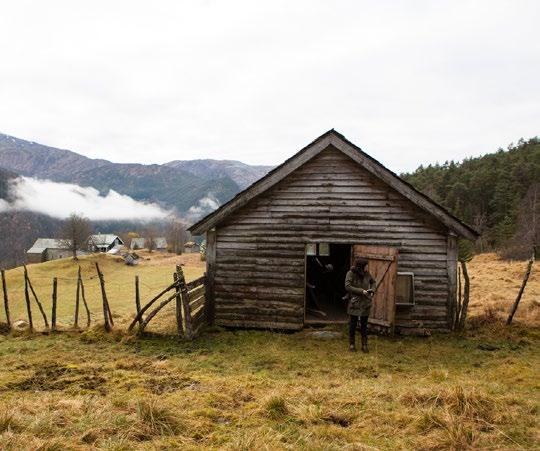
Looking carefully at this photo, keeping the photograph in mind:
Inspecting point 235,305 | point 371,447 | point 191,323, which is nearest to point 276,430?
point 371,447

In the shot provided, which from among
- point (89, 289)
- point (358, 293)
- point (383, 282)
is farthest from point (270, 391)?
point (89, 289)

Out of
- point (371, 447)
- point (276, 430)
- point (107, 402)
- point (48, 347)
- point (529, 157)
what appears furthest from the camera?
point (529, 157)

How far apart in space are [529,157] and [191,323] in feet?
Answer: 274

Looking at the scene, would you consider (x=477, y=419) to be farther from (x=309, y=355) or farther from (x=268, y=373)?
(x=309, y=355)

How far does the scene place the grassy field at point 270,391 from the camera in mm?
4754

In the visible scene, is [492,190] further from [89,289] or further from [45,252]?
[45,252]

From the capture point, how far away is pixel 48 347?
34.5 ft

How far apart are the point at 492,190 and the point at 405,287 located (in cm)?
7510

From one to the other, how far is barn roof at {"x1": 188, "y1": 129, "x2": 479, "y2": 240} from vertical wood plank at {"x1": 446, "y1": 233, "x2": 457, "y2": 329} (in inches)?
15.1

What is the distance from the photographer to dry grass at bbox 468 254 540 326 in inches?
516

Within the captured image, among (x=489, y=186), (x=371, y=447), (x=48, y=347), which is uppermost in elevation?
(x=489, y=186)

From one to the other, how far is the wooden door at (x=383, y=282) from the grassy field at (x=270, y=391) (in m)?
0.55

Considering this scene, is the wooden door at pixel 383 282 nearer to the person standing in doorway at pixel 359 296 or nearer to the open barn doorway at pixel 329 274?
the person standing in doorway at pixel 359 296

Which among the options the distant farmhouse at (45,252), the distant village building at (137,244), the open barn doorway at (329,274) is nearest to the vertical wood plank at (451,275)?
the open barn doorway at (329,274)
